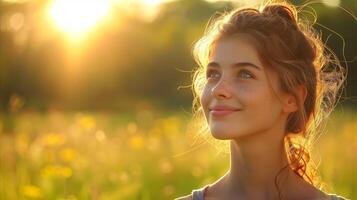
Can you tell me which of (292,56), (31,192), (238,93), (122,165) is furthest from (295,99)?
(122,165)

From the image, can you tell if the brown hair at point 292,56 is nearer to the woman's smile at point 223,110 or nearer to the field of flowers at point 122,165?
the woman's smile at point 223,110

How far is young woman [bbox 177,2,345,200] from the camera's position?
111 inches

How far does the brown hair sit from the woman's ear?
0.01 meters

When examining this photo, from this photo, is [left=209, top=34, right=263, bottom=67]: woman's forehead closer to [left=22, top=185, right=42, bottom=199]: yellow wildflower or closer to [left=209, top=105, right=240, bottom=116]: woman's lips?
[left=209, top=105, right=240, bottom=116]: woman's lips

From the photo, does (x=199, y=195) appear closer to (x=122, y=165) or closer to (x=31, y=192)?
(x=31, y=192)

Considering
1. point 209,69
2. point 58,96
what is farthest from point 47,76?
point 209,69

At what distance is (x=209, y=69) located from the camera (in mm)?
2928

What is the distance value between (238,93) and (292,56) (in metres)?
0.28

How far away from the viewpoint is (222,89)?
280 centimetres

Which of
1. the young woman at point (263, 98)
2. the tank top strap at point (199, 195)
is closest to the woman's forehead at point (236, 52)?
the young woman at point (263, 98)

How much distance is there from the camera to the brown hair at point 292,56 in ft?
9.59

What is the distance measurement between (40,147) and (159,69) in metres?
14.2

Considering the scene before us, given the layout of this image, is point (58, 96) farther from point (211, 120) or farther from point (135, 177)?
point (211, 120)

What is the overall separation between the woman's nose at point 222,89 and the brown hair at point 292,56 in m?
0.15
